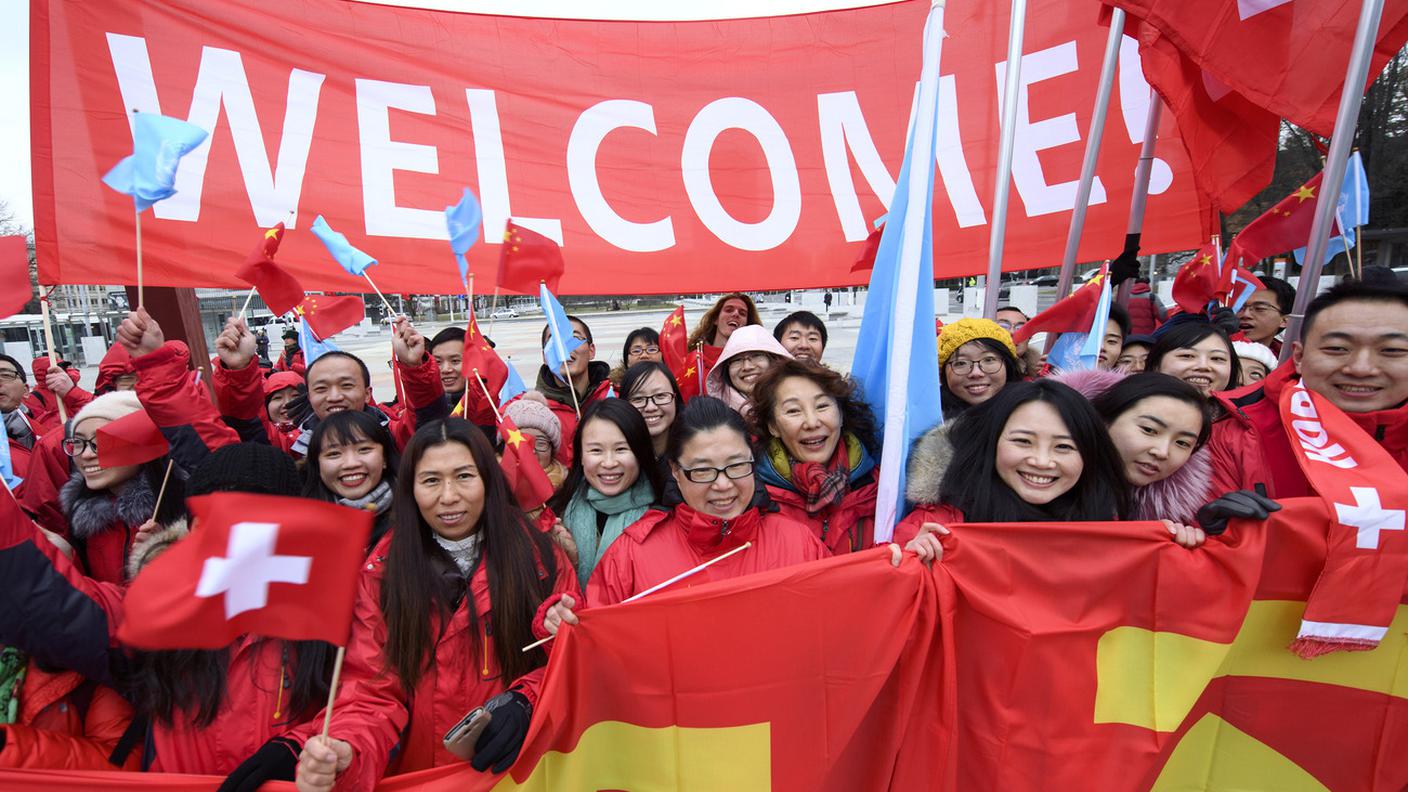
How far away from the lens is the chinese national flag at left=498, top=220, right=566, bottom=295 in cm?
309

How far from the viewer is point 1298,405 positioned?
1.95 meters

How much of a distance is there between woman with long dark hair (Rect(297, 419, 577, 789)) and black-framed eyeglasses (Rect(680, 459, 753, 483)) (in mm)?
511

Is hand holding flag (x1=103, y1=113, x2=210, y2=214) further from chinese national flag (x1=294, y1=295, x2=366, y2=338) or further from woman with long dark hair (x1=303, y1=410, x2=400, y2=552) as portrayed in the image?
woman with long dark hair (x1=303, y1=410, x2=400, y2=552)

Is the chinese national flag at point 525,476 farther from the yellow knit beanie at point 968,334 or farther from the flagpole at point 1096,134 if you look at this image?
the flagpole at point 1096,134

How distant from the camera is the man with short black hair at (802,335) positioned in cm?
376

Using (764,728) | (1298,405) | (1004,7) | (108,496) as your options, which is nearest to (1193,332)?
(1298,405)

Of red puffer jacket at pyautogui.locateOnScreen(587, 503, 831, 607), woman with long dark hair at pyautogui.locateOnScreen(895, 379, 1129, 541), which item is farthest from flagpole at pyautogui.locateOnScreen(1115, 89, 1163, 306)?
red puffer jacket at pyautogui.locateOnScreen(587, 503, 831, 607)

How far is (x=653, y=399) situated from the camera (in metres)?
3.01

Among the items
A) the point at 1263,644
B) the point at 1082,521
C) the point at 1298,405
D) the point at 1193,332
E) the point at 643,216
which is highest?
the point at 643,216

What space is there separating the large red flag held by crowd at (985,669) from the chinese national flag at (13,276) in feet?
6.40

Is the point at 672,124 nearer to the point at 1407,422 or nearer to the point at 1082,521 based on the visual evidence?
the point at 1082,521

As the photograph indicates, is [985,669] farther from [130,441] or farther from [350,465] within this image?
[130,441]

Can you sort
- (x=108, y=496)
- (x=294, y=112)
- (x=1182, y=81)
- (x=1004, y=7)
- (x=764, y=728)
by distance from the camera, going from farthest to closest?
(x=1004, y=7) < (x=294, y=112) < (x=1182, y=81) < (x=108, y=496) < (x=764, y=728)

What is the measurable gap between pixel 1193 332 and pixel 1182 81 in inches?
53.4
